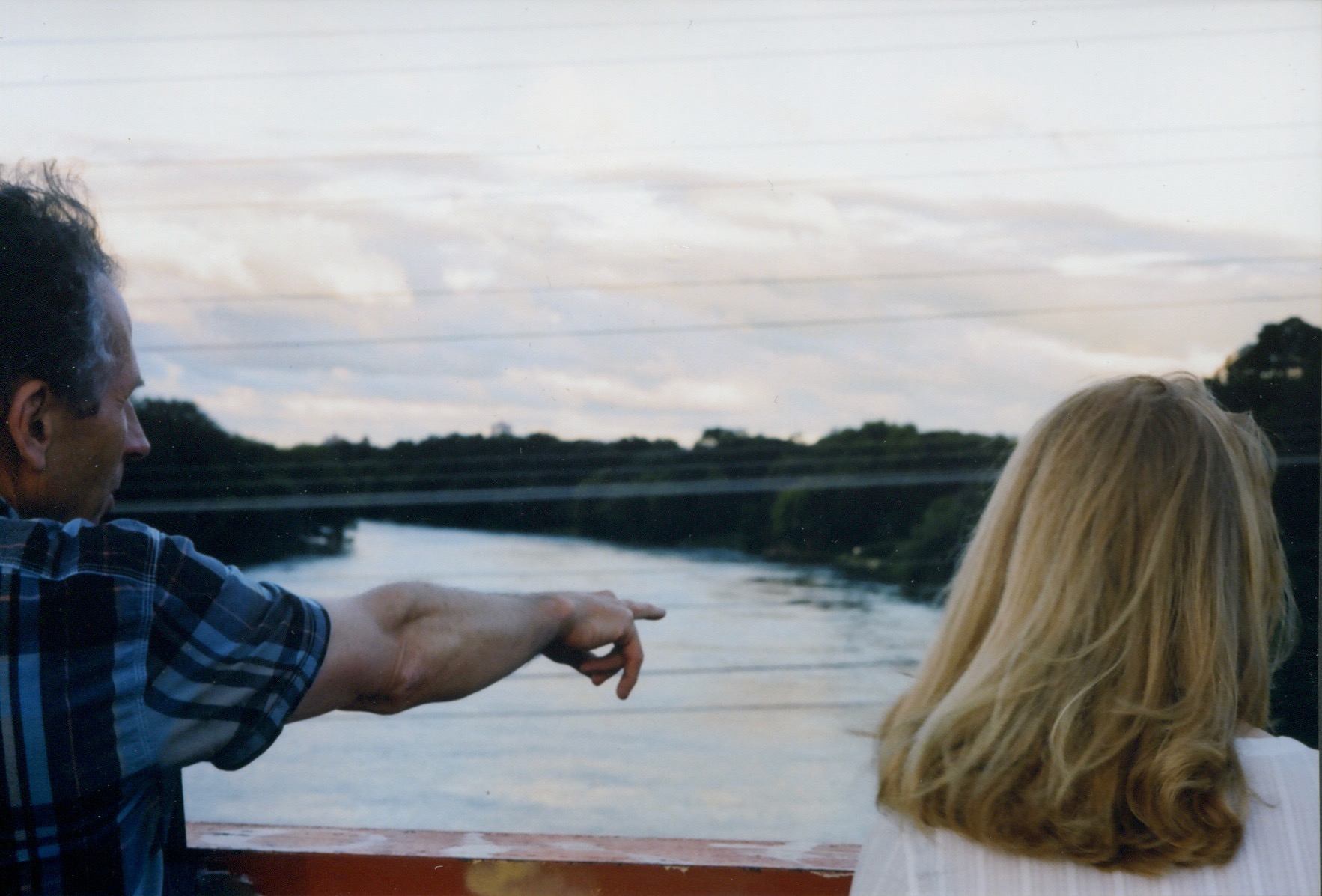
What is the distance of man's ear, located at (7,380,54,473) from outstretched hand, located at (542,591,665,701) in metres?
0.54

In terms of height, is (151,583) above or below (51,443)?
below

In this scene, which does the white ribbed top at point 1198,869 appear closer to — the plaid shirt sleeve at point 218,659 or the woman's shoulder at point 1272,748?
the woman's shoulder at point 1272,748

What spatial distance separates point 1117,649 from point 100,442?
38.7 inches

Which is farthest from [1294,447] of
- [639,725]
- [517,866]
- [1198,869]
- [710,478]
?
[639,725]

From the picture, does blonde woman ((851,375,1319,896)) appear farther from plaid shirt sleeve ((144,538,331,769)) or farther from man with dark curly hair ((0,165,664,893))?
plaid shirt sleeve ((144,538,331,769))

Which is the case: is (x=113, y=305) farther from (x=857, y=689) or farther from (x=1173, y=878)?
(x=857, y=689)

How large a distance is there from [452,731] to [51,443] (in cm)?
570

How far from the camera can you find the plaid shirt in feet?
2.73

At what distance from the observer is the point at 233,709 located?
2.89 ft

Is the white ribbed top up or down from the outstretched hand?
down

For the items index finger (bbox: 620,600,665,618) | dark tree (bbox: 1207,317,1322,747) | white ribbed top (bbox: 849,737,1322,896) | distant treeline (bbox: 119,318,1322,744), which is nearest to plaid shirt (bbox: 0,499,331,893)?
index finger (bbox: 620,600,665,618)

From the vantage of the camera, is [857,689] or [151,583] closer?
[151,583]

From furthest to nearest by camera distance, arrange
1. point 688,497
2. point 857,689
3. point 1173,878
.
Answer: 1. point 688,497
2. point 857,689
3. point 1173,878

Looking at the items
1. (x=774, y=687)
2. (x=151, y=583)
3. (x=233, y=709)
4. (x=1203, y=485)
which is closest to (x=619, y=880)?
(x=233, y=709)
